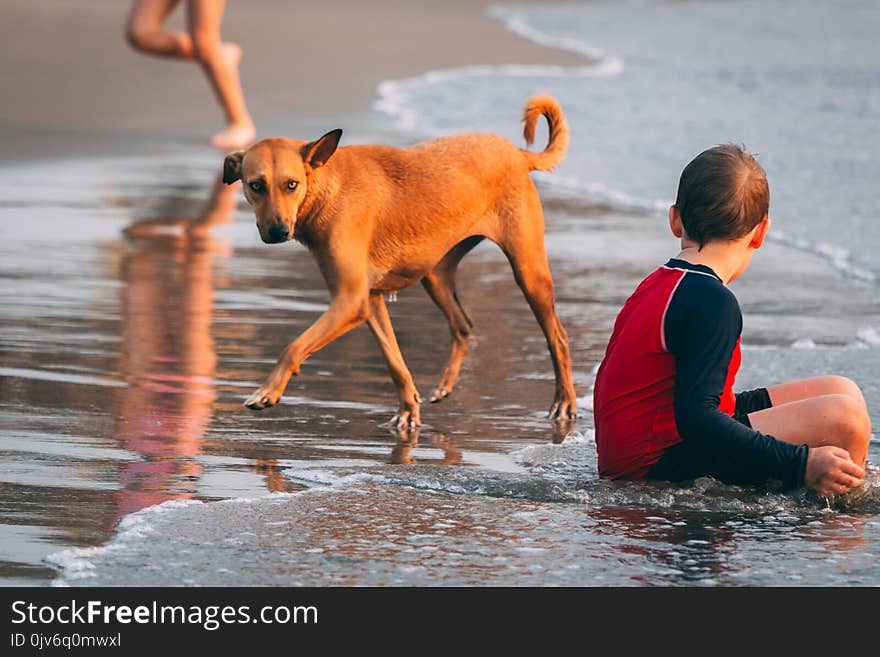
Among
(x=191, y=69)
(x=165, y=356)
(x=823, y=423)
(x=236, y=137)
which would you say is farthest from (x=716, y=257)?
(x=191, y=69)

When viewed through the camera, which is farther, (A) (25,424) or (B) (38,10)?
(B) (38,10)

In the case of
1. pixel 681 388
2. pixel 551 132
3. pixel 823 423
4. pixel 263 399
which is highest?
pixel 551 132

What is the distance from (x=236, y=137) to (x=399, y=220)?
8007 mm

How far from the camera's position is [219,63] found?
45.6 ft

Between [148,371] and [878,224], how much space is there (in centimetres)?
679

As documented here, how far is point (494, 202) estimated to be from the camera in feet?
22.8

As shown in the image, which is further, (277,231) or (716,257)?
(277,231)

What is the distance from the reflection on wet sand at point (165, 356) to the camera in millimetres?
5406

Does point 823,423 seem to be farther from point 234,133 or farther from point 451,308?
point 234,133

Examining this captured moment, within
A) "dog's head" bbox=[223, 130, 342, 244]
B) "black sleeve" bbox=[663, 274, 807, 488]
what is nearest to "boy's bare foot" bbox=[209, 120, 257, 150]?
"dog's head" bbox=[223, 130, 342, 244]

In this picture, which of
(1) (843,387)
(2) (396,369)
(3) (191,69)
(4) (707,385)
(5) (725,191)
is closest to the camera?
(4) (707,385)

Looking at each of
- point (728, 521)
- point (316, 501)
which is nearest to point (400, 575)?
point (316, 501)
